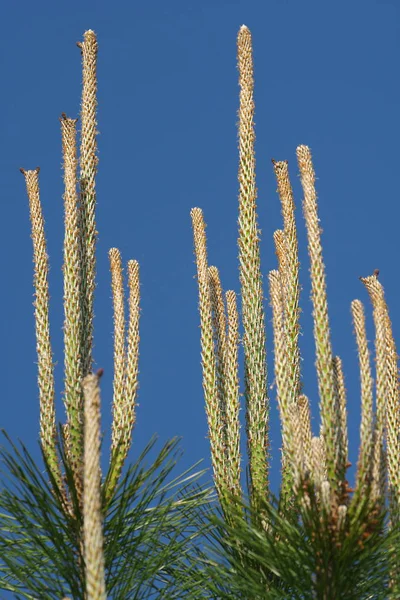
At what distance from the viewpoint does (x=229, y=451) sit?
810cm

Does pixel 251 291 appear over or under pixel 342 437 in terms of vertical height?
over

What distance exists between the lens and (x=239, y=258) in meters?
8.37

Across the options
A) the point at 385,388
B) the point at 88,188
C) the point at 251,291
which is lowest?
the point at 385,388

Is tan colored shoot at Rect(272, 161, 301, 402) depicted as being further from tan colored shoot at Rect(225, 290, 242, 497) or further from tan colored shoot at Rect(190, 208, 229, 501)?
tan colored shoot at Rect(190, 208, 229, 501)

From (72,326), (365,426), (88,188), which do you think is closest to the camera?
(365,426)

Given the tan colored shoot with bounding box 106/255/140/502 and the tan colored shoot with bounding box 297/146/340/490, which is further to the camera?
the tan colored shoot with bounding box 106/255/140/502

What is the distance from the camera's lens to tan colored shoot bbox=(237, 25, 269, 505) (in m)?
8.11

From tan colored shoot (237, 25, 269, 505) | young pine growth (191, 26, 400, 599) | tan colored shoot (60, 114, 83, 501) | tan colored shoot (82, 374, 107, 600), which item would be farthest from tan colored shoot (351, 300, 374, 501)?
tan colored shoot (60, 114, 83, 501)

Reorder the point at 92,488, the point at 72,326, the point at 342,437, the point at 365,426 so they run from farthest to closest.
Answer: the point at 72,326 < the point at 342,437 < the point at 365,426 < the point at 92,488

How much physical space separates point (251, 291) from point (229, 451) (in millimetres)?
1101

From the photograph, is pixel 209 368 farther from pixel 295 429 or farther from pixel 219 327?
pixel 295 429

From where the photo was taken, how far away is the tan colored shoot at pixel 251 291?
26.6ft

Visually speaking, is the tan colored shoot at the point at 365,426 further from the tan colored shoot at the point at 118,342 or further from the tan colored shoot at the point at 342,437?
the tan colored shoot at the point at 118,342

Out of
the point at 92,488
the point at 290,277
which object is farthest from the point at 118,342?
the point at 92,488
